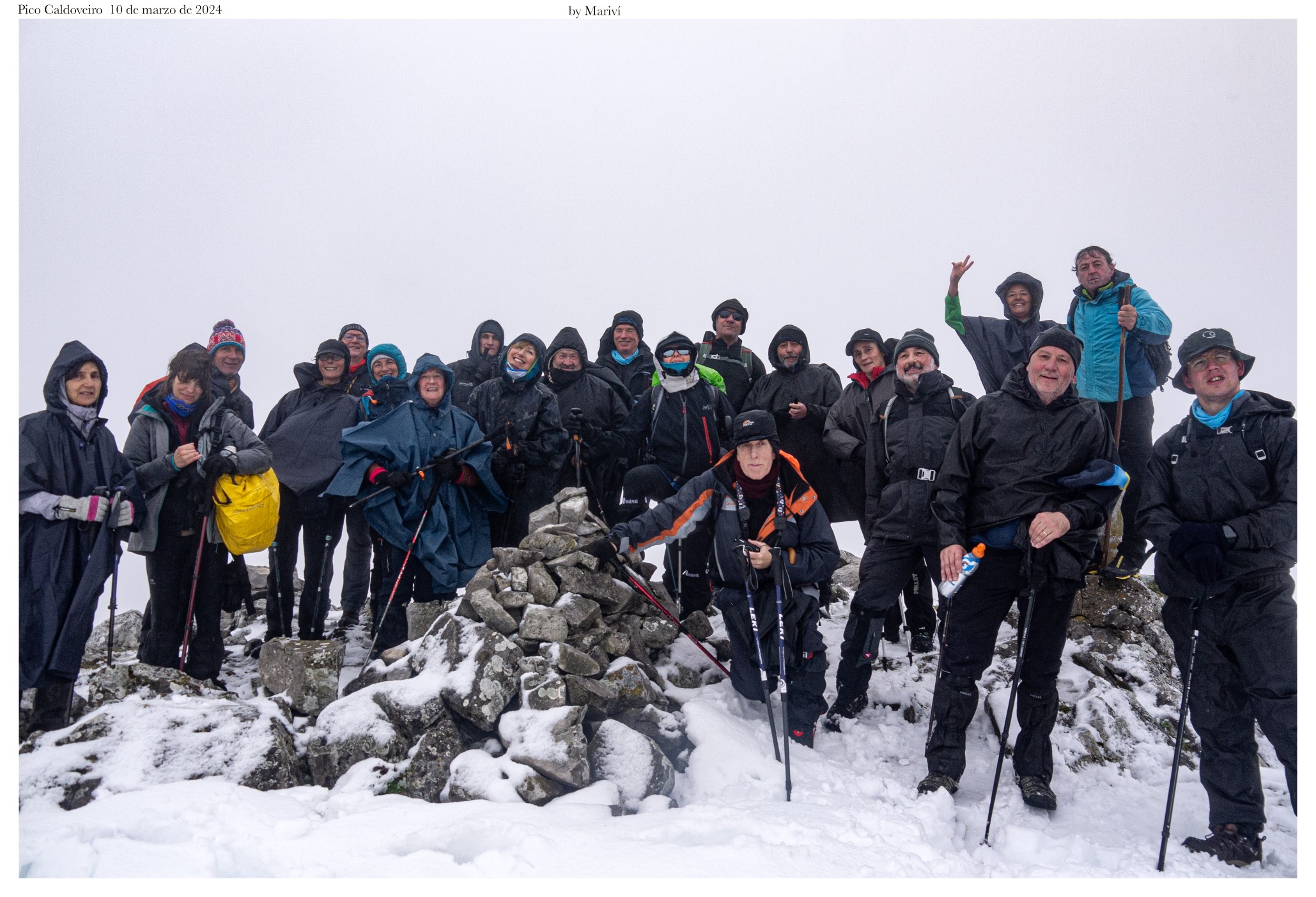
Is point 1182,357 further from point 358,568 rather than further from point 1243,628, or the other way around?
point 358,568

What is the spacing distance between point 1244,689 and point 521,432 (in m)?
5.91

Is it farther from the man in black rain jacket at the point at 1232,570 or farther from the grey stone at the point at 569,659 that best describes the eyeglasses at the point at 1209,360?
the grey stone at the point at 569,659

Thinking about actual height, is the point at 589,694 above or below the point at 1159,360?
below

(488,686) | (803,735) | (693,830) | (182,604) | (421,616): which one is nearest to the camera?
(693,830)

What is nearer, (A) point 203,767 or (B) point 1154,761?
(A) point 203,767

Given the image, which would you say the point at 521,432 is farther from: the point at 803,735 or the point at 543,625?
the point at 803,735

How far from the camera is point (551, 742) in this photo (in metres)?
4.71

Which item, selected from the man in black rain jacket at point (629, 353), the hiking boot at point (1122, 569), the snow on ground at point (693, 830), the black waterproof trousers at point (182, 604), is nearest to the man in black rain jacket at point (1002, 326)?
the hiking boot at point (1122, 569)

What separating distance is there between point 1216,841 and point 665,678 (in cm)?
383

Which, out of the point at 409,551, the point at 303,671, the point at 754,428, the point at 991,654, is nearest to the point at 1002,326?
the point at 754,428

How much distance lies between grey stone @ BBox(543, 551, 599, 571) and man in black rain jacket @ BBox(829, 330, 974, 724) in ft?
7.27

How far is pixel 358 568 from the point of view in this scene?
26.6 ft

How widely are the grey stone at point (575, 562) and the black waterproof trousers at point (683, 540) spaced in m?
0.94

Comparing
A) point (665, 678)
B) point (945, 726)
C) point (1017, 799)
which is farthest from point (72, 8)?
point (1017, 799)
